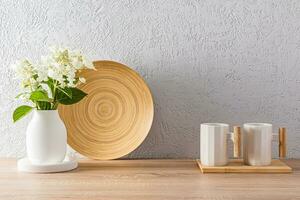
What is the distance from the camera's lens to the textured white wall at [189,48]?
152 cm

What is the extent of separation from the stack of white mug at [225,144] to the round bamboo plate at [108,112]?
252mm

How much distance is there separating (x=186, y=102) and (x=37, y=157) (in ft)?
1.74

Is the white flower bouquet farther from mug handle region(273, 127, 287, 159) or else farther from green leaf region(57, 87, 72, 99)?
mug handle region(273, 127, 287, 159)

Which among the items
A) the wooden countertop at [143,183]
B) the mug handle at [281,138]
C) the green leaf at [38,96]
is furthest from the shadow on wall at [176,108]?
the green leaf at [38,96]

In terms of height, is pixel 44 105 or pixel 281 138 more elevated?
pixel 44 105

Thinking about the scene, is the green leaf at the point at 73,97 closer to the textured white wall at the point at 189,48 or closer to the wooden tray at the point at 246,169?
the textured white wall at the point at 189,48

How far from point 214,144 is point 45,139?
1.64ft

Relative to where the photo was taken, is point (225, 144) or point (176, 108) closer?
point (225, 144)

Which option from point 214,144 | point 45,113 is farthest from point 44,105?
point 214,144

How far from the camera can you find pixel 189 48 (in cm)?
153

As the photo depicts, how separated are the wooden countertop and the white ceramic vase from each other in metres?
0.06

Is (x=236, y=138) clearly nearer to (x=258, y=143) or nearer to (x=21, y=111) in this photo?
(x=258, y=143)

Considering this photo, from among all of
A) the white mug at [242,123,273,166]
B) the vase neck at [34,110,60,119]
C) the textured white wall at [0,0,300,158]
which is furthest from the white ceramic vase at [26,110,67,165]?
the white mug at [242,123,273,166]

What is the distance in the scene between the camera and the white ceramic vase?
4.33ft
